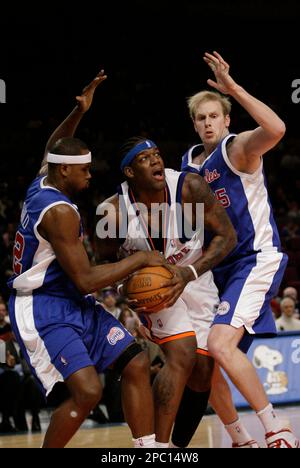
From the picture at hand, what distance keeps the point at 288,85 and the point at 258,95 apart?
0.83 meters

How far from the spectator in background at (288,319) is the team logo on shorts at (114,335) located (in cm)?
652

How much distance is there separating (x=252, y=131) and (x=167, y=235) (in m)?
0.88

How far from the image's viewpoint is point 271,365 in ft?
34.5

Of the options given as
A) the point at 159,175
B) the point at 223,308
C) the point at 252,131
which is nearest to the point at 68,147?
the point at 159,175

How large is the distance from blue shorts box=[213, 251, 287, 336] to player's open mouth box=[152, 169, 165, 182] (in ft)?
2.72

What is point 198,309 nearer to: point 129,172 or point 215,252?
point 215,252

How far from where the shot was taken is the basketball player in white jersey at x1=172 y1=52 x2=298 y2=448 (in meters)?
5.38

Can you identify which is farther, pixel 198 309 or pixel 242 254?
pixel 198 309

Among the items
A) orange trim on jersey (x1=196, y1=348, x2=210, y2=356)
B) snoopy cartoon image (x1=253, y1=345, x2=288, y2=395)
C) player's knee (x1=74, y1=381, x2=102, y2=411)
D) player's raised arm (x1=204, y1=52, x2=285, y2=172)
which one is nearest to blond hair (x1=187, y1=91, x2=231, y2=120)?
player's raised arm (x1=204, y1=52, x2=285, y2=172)

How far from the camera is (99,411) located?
10.0m

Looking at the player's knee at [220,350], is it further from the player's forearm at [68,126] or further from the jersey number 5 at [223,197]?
the player's forearm at [68,126]

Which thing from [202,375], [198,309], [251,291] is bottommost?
[202,375]

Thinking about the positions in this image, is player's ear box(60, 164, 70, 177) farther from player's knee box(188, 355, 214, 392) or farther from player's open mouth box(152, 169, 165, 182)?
player's knee box(188, 355, 214, 392)
